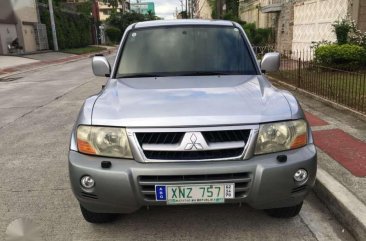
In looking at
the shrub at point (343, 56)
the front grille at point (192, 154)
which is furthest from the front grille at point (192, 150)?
the shrub at point (343, 56)

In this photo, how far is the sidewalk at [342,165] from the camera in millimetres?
3517

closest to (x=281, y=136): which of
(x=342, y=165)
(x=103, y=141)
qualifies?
(x=103, y=141)

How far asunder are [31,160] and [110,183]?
3.13m

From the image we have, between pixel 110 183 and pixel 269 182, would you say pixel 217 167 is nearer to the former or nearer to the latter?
pixel 269 182

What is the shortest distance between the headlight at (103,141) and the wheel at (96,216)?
2.12 ft

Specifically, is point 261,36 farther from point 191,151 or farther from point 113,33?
point 113,33

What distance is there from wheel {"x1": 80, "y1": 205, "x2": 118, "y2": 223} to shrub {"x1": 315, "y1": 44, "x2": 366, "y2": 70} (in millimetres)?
10768

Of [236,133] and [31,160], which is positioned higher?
[236,133]

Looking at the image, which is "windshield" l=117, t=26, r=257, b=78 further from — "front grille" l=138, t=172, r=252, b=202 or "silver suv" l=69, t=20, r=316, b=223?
"front grille" l=138, t=172, r=252, b=202

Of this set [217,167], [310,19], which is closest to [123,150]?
[217,167]

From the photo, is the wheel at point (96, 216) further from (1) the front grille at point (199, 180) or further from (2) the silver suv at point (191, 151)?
(1) the front grille at point (199, 180)

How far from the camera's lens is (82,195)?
3.13 m

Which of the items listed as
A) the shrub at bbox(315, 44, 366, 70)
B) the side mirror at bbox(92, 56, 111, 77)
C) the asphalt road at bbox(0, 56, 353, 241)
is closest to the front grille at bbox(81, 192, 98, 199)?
the asphalt road at bbox(0, 56, 353, 241)

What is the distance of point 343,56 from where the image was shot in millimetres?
12609
